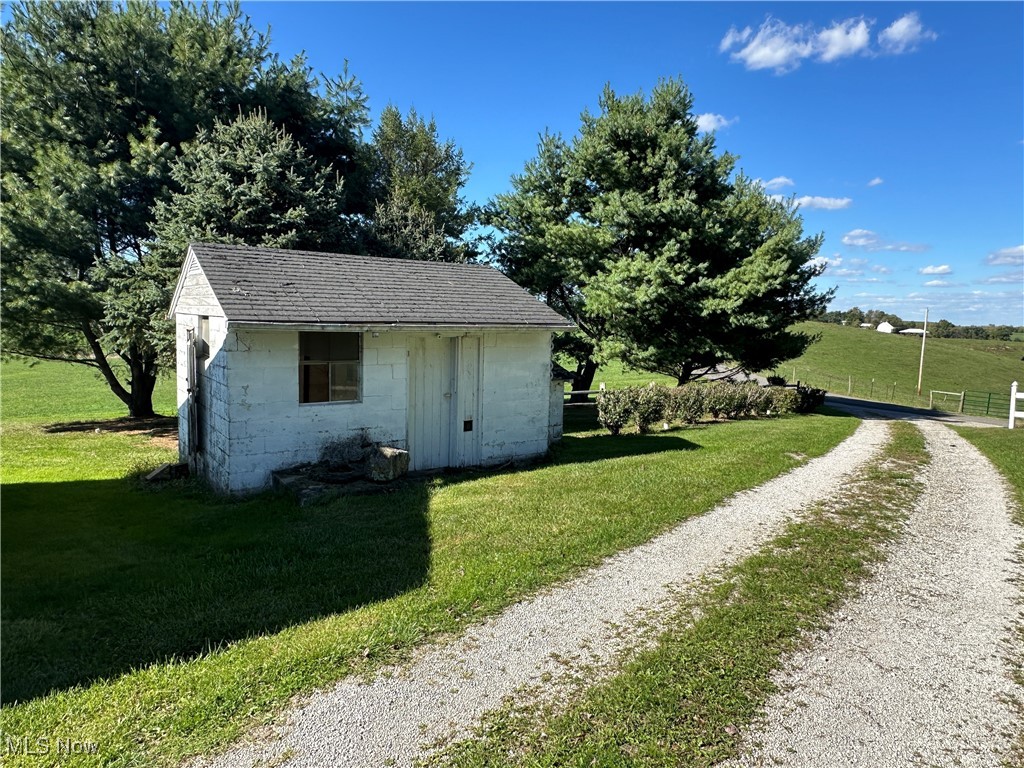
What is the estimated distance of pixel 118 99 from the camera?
15.5 meters

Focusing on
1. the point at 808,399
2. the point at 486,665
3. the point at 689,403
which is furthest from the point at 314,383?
the point at 808,399

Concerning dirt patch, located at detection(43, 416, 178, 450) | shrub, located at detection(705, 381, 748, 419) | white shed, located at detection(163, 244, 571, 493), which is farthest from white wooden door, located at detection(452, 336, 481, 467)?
shrub, located at detection(705, 381, 748, 419)

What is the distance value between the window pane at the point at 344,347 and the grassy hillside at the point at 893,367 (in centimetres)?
3755

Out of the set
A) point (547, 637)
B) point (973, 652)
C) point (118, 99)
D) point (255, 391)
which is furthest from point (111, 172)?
point (973, 652)

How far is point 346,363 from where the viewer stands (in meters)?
9.26

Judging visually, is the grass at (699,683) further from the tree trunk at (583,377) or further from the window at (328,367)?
the tree trunk at (583,377)

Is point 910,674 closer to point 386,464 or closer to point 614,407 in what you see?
point 386,464

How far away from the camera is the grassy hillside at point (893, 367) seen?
40344 millimetres

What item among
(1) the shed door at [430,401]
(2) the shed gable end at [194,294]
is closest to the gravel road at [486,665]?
(1) the shed door at [430,401]

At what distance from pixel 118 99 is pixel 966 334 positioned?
12134 centimetres

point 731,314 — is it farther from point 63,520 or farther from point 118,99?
point 118,99

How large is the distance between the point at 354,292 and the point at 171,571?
5.65m

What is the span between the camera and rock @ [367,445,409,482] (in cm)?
866

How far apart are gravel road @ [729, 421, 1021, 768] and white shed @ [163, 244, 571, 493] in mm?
6773
